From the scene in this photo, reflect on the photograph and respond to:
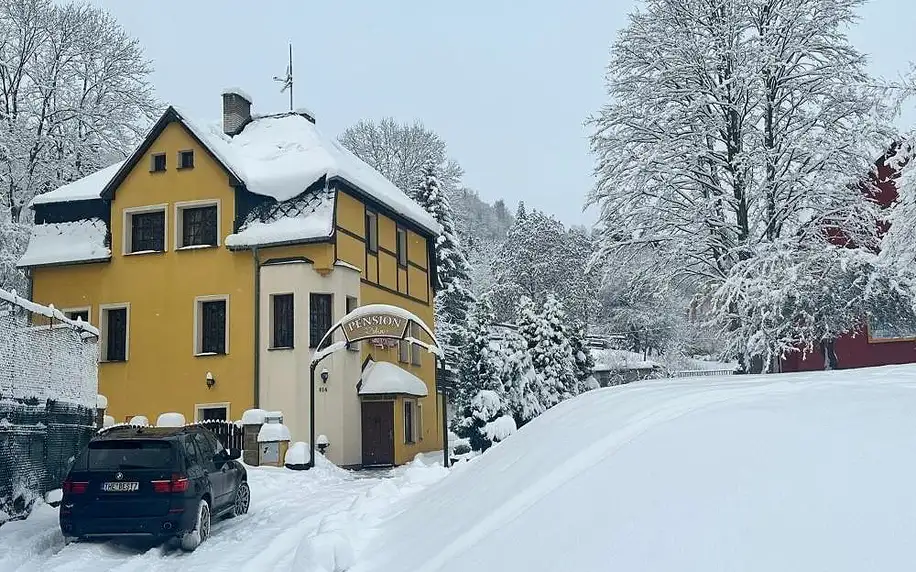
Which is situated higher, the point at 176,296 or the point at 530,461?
the point at 176,296

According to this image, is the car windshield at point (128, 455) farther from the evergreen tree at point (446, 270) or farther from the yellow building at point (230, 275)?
the evergreen tree at point (446, 270)

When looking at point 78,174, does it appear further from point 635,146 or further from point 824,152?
point 824,152

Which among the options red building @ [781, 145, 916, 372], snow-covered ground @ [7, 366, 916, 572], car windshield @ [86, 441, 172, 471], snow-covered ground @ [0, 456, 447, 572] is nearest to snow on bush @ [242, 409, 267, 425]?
snow-covered ground @ [0, 456, 447, 572]

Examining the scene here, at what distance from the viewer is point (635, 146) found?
25.6m

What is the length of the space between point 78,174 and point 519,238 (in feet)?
115

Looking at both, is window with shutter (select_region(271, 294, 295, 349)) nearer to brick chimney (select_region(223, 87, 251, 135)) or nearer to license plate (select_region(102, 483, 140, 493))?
brick chimney (select_region(223, 87, 251, 135))

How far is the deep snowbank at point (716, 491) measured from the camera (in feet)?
13.6

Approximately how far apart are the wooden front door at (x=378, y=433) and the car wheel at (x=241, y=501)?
14044mm

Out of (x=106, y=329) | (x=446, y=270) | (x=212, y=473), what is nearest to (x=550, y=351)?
(x=446, y=270)

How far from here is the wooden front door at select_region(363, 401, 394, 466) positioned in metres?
28.9

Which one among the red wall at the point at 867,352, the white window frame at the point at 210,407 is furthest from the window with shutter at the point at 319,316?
the red wall at the point at 867,352

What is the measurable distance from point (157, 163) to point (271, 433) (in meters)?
11.4

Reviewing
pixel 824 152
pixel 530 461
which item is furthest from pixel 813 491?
pixel 824 152

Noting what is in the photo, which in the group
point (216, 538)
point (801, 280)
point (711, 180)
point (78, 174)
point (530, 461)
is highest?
point (78, 174)
